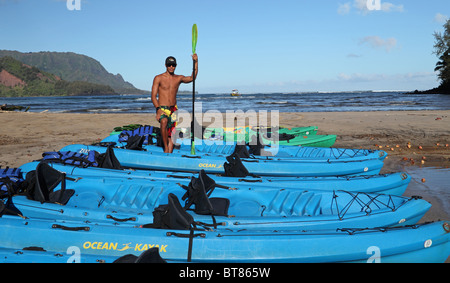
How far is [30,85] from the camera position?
143m

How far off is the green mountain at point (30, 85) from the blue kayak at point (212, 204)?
502 ft

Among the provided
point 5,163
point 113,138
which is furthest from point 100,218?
point 5,163

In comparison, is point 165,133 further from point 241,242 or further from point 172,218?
point 241,242

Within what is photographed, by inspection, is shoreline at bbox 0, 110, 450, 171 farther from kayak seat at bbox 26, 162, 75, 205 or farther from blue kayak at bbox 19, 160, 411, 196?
kayak seat at bbox 26, 162, 75, 205

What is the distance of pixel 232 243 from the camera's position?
11.0ft

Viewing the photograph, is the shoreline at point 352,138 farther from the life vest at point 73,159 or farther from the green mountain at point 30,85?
the green mountain at point 30,85

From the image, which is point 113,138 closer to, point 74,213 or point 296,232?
point 74,213

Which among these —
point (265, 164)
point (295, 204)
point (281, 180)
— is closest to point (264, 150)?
point (265, 164)

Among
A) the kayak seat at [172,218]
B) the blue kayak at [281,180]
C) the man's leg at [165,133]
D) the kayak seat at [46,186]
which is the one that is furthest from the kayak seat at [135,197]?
the man's leg at [165,133]

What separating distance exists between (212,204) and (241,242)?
1226 millimetres

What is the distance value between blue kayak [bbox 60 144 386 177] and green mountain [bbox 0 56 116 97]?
151 meters

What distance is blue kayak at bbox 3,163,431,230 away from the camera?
4059mm

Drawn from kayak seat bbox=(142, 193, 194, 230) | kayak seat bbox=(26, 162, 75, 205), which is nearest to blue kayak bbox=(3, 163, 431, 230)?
kayak seat bbox=(26, 162, 75, 205)
